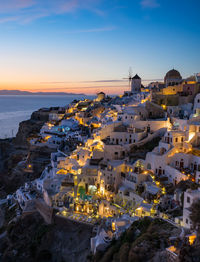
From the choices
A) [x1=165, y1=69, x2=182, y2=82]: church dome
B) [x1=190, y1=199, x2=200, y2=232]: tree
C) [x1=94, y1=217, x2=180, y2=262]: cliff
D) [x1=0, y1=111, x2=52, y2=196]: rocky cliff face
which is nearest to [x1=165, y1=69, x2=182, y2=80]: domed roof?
[x1=165, y1=69, x2=182, y2=82]: church dome

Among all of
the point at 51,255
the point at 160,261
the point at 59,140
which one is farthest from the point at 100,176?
the point at 59,140

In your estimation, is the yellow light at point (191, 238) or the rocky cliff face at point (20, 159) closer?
the yellow light at point (191, 238)

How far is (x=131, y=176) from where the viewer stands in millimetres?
26078

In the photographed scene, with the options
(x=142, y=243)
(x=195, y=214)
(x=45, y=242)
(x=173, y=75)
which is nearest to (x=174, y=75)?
(x=173, y=75)

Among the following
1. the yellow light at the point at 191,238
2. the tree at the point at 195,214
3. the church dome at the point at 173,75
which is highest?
the church dome at the point at 173,75

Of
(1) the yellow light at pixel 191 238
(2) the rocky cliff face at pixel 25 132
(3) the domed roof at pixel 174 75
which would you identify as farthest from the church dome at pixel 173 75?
(1) the yellow light at pixel 191 238

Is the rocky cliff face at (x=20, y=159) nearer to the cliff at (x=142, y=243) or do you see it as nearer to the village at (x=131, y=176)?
the village at (x=131, y=176)

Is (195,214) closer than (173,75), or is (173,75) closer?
(195,214)

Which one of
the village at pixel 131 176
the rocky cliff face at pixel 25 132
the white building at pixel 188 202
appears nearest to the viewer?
the white building at pixel 188 202

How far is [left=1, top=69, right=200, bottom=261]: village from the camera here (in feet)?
69.3

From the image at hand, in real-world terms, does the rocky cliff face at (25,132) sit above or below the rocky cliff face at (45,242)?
above

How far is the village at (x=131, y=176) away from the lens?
832 inches

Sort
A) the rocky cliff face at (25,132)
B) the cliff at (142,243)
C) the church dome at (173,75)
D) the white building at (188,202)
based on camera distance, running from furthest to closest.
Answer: the rocky cliff face at (25,132) < the church dome at (173,75) < the white building at (188,202) < the cliff at (142,243)

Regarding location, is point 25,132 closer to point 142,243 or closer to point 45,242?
point 45,242
